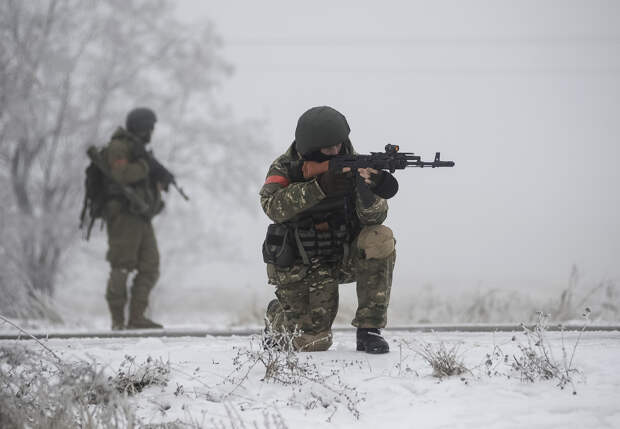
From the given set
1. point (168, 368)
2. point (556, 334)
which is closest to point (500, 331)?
point (556, 334)

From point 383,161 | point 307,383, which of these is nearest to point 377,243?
point 383,161

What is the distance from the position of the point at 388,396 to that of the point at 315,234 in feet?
4.52

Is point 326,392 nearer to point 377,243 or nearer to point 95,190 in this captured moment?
point 377,243

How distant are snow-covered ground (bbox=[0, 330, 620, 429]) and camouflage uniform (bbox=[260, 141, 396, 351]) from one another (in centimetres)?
33

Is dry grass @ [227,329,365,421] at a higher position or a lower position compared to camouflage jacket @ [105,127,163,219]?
lower

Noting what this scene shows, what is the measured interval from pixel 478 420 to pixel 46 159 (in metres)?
9.39

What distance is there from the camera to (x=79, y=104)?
34.4 ft

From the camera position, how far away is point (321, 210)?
3900 millimetres

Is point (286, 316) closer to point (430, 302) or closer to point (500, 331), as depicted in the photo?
point (500, 331)

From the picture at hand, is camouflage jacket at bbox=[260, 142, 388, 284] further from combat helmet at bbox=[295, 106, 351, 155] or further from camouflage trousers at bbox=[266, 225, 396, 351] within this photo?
combat helmet at bbox=[295, 106, 351, 155]

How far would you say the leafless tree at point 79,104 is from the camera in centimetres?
980

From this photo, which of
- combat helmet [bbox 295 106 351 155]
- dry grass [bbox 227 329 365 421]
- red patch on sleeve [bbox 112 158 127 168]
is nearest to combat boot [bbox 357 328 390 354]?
dry grass [bbox 227 329 365 421]

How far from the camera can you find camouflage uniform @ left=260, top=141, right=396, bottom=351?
3689mm

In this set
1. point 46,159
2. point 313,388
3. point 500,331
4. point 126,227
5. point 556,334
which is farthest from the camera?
point 46,159
